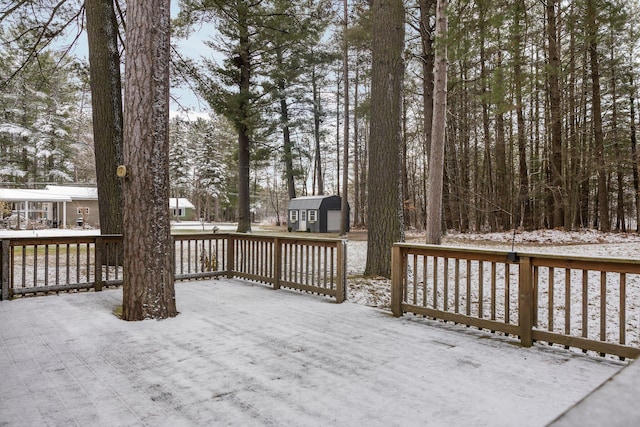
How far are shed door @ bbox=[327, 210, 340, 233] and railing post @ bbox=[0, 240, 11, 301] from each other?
1597 centimetres

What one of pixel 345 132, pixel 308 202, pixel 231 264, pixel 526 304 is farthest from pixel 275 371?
pixel 308 202

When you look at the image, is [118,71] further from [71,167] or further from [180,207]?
[180,207]

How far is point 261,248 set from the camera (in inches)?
235

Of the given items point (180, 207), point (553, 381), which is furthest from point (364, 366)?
point (180, 207)

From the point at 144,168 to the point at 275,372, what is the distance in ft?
7.97

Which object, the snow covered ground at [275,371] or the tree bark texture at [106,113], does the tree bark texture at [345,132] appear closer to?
the tree bark texture at [106,113]

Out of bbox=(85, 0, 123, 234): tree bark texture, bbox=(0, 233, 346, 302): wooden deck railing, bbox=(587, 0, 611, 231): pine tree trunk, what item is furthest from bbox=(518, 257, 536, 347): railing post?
bbox=(587, 0, 611, 231): pine tree trunk

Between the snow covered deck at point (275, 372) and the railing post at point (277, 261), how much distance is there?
145cm

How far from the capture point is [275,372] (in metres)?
2.64

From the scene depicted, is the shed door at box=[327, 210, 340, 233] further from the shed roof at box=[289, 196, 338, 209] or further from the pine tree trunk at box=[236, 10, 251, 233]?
the pine tree trunk at box=[236, 10, 251, 233]

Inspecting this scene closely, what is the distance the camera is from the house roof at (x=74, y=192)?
72.6 ft

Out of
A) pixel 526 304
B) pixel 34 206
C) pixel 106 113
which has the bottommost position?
pixel 526 304

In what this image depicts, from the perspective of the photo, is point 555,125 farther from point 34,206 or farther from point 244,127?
point 34,206

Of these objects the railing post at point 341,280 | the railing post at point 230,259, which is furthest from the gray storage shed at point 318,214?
the railing post at point 341,280
